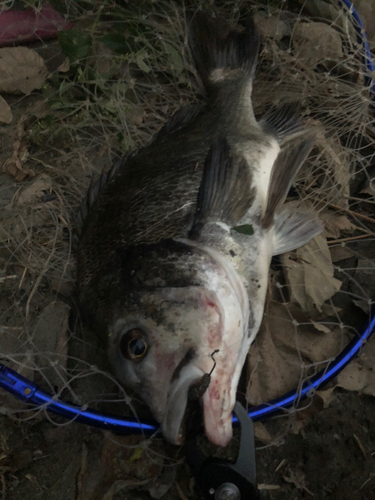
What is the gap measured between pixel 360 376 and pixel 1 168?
2.66 m

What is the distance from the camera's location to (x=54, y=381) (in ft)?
6.81

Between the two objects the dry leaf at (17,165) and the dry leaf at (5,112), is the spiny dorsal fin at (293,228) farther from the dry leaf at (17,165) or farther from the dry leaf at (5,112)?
the dry leaf at (5,112)

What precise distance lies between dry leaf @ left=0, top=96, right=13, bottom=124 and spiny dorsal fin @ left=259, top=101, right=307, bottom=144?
5.83 ft

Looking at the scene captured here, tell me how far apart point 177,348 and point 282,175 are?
112 centimetres

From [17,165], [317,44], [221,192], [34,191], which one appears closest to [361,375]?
Result: [221,192]

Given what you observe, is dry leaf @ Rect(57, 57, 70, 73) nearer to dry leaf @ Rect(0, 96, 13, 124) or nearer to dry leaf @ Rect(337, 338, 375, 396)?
dry leaf @ Rect(0, 96, 13, 124)

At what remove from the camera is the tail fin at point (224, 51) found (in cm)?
244

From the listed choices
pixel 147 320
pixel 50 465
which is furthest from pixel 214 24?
pixel 50 465

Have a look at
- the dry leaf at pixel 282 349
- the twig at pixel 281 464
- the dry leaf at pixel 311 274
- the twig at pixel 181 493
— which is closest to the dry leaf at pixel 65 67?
the dry leaf at pixel 311 274

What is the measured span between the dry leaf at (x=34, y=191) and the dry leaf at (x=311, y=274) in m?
1.61

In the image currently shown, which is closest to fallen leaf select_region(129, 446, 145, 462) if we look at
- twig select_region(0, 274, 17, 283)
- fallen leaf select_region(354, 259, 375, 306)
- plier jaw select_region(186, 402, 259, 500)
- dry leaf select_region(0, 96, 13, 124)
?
plier jaw select_region(186, 402, 259, 500)

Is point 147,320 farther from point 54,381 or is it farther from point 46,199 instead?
point 46,199

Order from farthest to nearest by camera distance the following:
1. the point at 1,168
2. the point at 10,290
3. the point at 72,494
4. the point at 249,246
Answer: the point at 1,168 < the point at 10,290 < the point at 72,494 < the point at 249,246

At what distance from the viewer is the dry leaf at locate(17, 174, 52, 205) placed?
245cm
